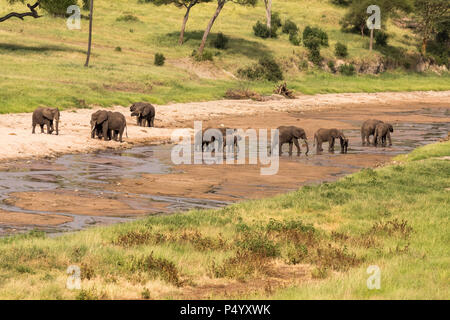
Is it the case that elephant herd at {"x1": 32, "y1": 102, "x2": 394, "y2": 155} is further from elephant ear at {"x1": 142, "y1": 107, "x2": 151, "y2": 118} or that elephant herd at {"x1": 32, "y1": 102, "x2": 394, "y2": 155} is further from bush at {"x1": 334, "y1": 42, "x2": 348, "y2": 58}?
bush at {"x1": 334, "y1": 42, "x2": 348, "y2": 58}

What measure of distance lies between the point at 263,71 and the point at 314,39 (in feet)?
42.2

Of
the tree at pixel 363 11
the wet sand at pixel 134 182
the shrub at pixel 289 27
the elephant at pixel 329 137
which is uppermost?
the tree at pixel 363 11

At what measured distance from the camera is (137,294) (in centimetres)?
1173

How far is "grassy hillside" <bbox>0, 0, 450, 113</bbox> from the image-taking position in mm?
44531

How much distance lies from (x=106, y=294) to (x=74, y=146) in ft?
62.8

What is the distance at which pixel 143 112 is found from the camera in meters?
36.9

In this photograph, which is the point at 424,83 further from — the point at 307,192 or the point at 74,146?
the point at 307,192

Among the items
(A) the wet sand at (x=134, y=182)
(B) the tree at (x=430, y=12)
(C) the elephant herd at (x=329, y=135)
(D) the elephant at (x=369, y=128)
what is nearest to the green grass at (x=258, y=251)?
(A) the wet sand at (x=134, y=182)

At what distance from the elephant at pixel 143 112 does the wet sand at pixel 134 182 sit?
4.78 meters

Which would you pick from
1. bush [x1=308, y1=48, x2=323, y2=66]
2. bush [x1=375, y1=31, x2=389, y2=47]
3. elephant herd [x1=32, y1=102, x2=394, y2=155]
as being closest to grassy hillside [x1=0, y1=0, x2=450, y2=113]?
bush [x1=308, y1=48, x2=323, y2=66]

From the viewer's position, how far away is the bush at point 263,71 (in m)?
63.9

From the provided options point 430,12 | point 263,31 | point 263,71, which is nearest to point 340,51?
point 263,31

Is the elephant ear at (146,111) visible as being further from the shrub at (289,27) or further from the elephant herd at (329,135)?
the shrub at (289,27)
